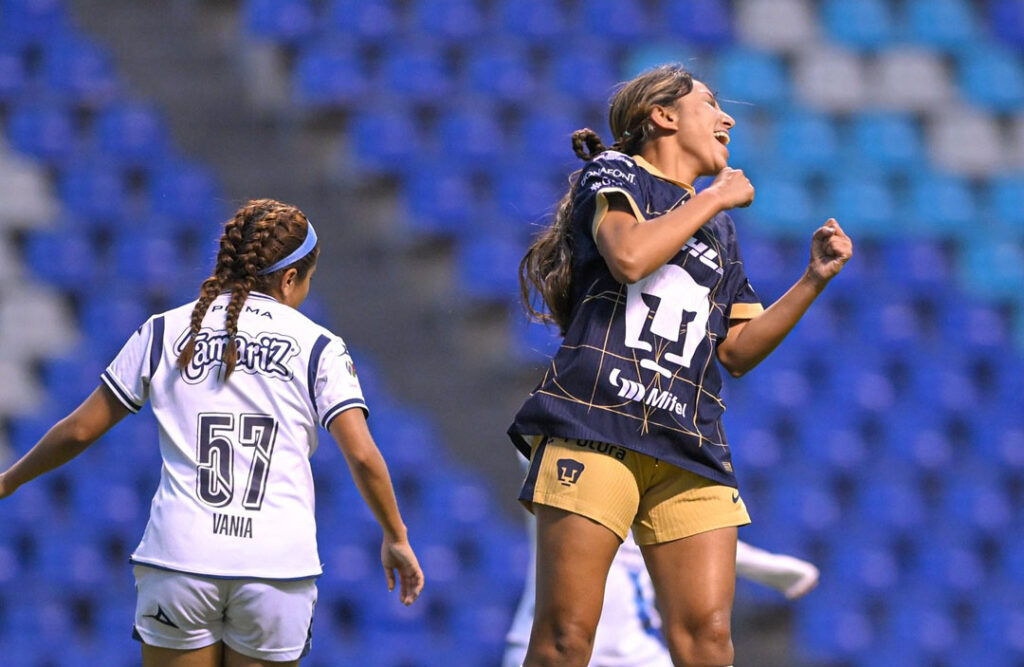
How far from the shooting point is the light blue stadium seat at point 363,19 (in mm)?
7402

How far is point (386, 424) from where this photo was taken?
6.43 meters

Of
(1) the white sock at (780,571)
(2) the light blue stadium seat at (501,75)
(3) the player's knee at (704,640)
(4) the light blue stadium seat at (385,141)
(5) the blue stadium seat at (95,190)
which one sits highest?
(2) the light blue stadium seat at (501,75)

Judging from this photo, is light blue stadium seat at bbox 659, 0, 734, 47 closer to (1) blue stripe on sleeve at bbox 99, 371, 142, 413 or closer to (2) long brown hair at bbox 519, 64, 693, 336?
(2) long brown hair at bbox 519, 64, 693, 336

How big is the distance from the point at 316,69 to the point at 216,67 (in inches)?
28.6

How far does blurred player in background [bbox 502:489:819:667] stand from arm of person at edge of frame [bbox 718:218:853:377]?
928mm

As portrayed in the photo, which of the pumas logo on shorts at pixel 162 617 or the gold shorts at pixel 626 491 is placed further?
the pumas logo on shorts at pixel 162 617

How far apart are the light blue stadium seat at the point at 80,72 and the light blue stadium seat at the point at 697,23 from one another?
3444 mm

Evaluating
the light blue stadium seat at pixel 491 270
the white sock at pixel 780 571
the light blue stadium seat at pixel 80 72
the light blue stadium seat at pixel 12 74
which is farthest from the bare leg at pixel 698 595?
the light blue stadium seat at pixel 12 74

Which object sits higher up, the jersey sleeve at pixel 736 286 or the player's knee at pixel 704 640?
the jersey sleeve at pixel 736 286

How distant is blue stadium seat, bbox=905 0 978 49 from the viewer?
26.4 feet

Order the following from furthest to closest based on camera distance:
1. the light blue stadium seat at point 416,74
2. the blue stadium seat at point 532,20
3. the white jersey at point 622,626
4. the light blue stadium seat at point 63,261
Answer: the blue stadium seat at point 532,20, the light blue stadium seat at point 416,74, the light blue stadium seat at point 63,261, the white jersey at point 622,626

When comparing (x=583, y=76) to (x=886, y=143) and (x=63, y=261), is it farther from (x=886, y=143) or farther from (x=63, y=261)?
(x=63, y=261)

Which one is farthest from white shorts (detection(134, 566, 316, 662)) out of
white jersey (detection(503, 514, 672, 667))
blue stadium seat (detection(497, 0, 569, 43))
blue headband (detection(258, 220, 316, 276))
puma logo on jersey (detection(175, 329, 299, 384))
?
blue stadium seat (detection(497, 0, 569, 43))

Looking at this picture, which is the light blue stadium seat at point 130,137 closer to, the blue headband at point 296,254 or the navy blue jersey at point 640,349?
the blue headband at point 296,254
